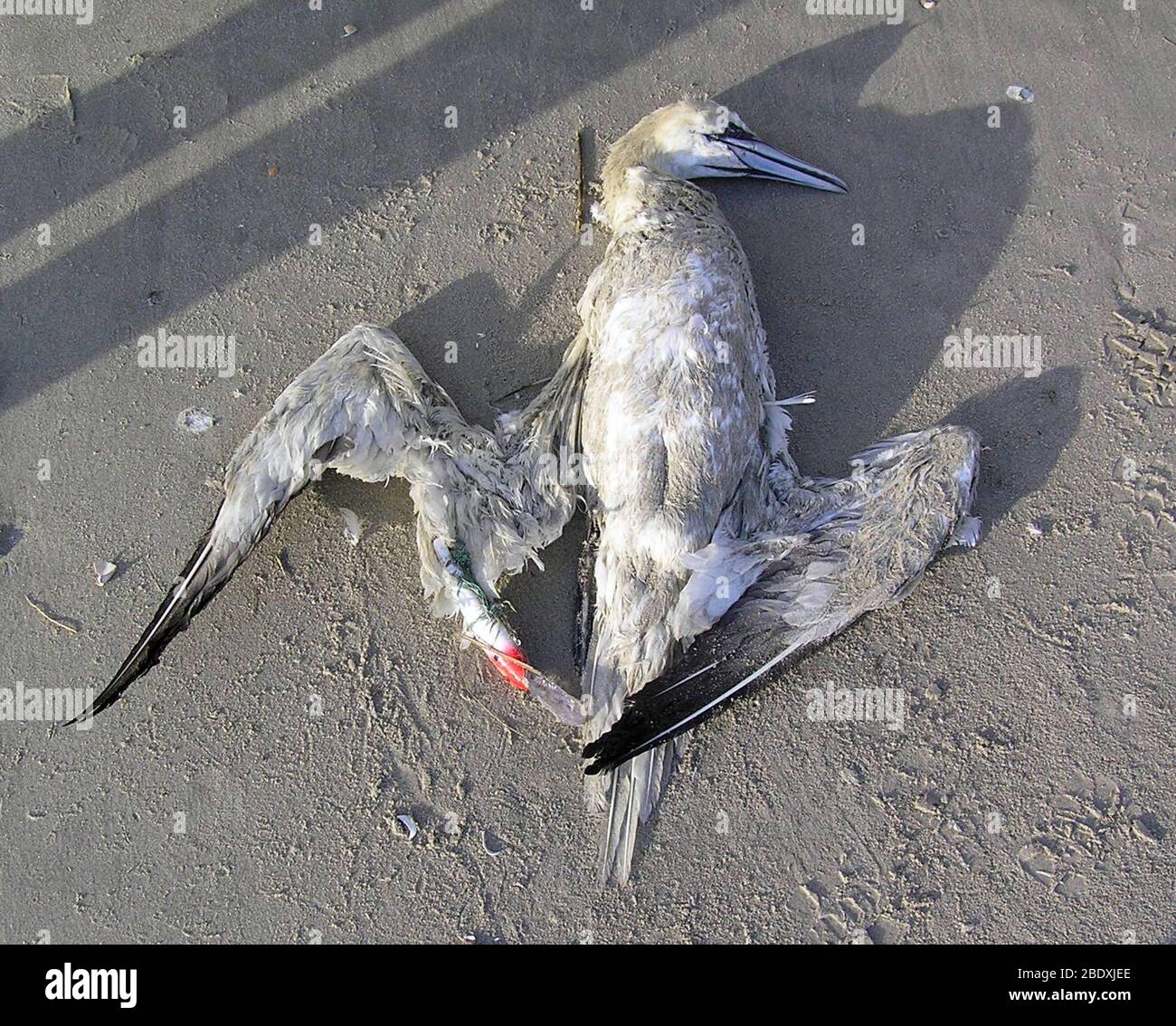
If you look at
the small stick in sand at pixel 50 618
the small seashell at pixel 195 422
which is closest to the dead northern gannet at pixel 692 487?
the small seashell at pixel 195 422

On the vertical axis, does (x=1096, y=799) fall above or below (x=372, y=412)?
below

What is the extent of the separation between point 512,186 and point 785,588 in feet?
6.86

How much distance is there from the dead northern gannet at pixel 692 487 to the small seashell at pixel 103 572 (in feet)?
6.75

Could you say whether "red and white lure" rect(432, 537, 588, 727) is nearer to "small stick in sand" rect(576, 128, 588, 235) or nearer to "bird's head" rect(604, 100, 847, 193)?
"small stick in sand" rect(576, 128, 588, 235)

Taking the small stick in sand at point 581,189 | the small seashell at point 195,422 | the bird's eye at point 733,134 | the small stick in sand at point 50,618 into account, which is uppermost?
the bird's eye at point 733,134

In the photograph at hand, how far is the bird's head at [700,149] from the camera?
3.44 m

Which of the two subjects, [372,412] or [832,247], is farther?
[832,247]

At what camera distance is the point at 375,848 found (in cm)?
363

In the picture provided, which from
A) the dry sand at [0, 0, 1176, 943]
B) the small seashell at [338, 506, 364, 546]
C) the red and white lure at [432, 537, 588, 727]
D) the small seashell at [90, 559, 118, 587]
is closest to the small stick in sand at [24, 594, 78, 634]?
the dry sand at [0, 0, 1176, 943]

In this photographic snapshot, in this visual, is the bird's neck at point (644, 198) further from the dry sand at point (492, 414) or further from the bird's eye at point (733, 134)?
the dry sand at point (492, 414)

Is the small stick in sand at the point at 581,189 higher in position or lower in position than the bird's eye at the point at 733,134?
lower

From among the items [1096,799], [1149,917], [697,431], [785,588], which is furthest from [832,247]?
[1149,917]

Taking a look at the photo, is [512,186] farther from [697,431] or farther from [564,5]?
[697,431]

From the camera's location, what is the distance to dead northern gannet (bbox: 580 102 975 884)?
3.16 meters
